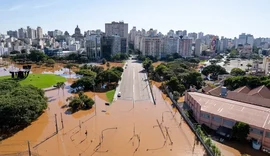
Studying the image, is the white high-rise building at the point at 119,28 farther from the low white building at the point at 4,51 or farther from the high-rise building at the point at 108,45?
the low white building at the point at 4,51

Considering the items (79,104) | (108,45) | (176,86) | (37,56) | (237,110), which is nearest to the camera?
(237,110)

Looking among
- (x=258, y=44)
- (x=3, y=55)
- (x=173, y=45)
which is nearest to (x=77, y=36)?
(x=3, y=55)

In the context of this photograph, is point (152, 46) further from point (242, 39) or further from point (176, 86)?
point (242, 39)

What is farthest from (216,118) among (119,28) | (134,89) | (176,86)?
(119,28)

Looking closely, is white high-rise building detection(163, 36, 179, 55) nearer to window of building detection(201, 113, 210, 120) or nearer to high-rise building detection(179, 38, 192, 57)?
high-rise building detection(179, 38, 192, 57)

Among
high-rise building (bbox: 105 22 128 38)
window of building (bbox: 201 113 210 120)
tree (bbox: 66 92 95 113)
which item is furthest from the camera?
high-rise building (bbox: 105 22 128 38)

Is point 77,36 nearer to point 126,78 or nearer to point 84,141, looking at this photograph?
point 126,78

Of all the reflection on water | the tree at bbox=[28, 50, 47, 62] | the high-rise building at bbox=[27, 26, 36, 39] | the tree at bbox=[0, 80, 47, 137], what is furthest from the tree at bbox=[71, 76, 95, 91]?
the high-rise building at bbox=[27, 26, 36, 39]

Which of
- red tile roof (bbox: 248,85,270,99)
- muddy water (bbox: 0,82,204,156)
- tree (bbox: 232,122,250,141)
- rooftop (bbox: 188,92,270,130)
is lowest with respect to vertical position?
muddy water (bbox: 0,82,204,156)
